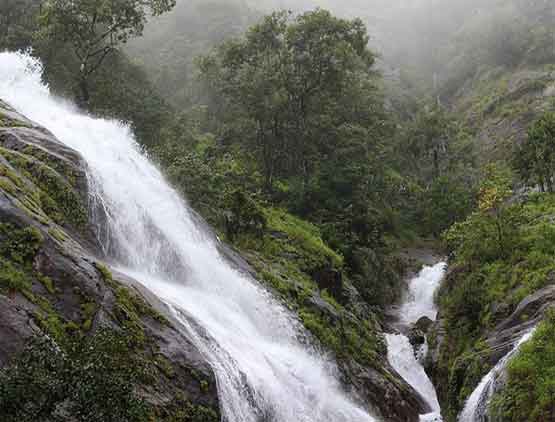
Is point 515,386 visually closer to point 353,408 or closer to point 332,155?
point 353,408

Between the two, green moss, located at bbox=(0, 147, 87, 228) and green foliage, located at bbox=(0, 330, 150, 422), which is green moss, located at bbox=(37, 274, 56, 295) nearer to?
green foliage, located at bbox=(0, 330, 150, 422)

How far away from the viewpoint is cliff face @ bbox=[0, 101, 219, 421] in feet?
29.7

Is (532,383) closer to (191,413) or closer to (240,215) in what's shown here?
(191,413)

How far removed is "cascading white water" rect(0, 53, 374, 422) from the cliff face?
99 cm

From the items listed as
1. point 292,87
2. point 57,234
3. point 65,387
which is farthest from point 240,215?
point 65,387

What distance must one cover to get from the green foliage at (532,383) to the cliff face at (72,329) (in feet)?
23.5

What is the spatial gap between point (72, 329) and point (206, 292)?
773 centimetres

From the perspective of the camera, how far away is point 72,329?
1142 cm

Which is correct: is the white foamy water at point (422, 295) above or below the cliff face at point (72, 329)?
above

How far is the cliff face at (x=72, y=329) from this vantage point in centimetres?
905

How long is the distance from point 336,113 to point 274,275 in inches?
938

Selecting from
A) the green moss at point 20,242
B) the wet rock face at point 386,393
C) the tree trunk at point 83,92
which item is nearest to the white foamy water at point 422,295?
the wet rock face at point 386,393

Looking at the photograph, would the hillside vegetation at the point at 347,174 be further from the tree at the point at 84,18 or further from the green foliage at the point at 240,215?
the tree at the point at 84,18

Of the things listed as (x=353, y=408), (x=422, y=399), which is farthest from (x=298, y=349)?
(x=422, y=399)
